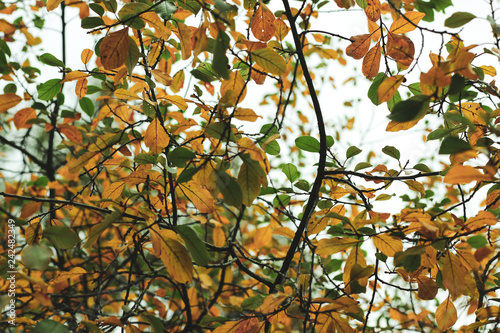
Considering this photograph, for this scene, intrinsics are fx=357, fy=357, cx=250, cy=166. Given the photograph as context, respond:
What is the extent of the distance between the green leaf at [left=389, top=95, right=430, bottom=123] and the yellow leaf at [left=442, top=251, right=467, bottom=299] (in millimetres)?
340

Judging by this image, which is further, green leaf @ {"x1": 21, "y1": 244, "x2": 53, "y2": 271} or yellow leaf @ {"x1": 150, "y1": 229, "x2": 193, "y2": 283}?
yellow leaf @ {"x1": 150, "y1": 229, "x2": 193, "y2": 283}

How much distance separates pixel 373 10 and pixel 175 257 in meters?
0.82

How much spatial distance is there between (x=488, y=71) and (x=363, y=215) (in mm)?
551

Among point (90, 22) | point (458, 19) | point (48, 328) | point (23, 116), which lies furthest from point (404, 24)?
point (23, 116)

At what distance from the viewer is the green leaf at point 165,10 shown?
2.34ft

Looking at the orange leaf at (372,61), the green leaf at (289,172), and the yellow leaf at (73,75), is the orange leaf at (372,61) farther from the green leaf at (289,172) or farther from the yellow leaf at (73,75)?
the yellow leaf at (73,75)

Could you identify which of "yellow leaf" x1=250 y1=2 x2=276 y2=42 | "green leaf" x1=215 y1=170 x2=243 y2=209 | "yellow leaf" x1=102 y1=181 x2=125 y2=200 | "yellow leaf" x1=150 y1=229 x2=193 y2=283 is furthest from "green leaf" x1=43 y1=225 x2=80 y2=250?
"yellow leaf" x1=250 y1=2 x2=276 y2=42

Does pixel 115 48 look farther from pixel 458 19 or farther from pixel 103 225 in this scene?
pixel 458 19

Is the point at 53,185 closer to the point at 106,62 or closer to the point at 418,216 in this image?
the point at 106,62

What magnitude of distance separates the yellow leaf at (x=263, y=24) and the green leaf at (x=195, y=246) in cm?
53

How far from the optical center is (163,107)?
1017 millimetres

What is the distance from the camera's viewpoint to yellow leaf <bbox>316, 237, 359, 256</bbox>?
0.85 meters

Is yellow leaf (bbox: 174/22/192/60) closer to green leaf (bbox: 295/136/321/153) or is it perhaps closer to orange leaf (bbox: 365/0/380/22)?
green leaf (bbox: 295/136/321/153)

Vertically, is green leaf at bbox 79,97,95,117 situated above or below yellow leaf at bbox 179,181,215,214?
above
